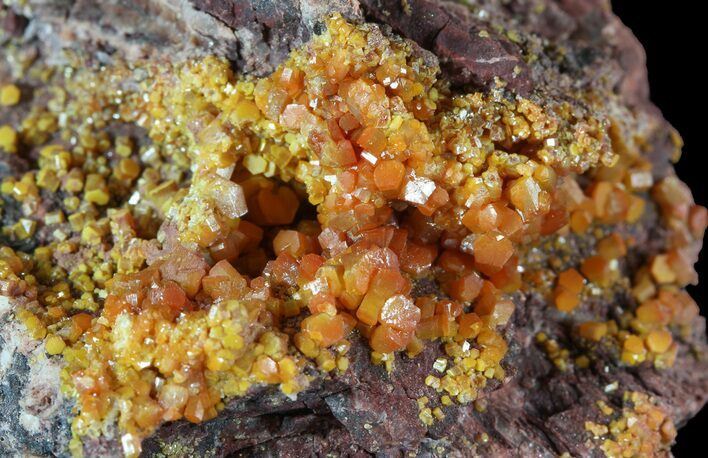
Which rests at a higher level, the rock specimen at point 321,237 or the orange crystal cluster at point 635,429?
the rock specimen at point 321,237

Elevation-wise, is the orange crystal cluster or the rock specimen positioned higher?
the rock specimen

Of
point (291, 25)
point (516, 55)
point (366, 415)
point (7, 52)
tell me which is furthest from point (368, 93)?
point (7, 52)

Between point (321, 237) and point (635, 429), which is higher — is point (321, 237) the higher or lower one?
the higher one

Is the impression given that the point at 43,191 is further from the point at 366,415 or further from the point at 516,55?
the point at 516,55

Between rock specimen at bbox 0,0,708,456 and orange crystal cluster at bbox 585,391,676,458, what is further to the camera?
orange crystal cluster at bbox 585,391,676,458

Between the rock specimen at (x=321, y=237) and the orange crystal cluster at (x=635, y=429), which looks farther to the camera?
the orange crystal cluster at (x=635, y=429)

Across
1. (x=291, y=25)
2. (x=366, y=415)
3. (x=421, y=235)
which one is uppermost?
(x=291, y=25)

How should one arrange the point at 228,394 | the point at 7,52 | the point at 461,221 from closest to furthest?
1. the point at 228,394
2. the point at 461,221
3. the point at 7,52

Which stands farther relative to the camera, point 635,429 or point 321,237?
point 635,429
